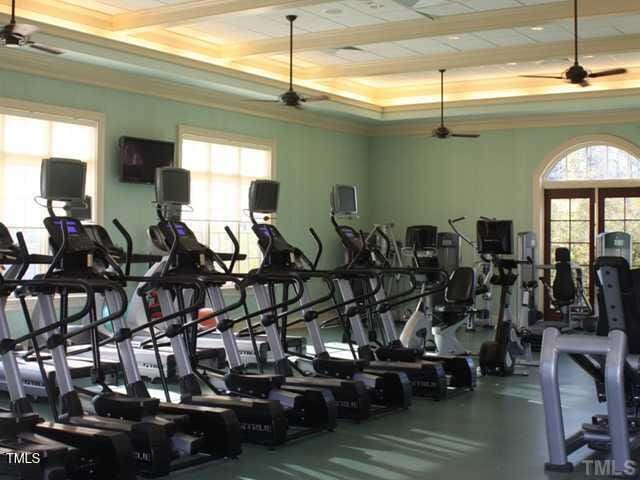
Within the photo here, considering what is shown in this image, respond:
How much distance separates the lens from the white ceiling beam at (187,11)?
28.0 ft

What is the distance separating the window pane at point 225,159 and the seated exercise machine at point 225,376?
5419 millimetres

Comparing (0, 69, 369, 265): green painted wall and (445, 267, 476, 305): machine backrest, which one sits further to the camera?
(0, 69, 369, 265): green painted wall

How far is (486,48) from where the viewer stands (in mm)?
11219

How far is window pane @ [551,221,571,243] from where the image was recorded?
14.1 meters

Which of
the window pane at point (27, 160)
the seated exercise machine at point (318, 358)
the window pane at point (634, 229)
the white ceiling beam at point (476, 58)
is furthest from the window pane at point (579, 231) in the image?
the window pane at point (27, 160)

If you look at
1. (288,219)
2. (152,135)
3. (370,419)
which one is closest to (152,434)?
(370,419)

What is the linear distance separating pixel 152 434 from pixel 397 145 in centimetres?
1105

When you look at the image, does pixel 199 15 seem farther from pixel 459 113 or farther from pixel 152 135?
pixel 459 113

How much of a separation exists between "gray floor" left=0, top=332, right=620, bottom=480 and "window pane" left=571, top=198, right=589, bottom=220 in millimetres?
6775

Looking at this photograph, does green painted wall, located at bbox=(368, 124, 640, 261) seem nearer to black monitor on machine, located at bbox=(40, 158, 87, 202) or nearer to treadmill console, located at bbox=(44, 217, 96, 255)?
black monitor on machine, located at bbox=(40, 158, 87, 202)

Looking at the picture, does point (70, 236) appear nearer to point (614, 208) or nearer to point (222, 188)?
point (222, 188)

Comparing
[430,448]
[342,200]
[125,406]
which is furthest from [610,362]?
[342,200]

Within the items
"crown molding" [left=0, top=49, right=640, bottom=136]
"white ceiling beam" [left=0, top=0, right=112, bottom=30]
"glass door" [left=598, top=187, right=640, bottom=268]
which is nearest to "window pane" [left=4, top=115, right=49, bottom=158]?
"crown molding" [left=0, top=49, right=640, bottom=136]

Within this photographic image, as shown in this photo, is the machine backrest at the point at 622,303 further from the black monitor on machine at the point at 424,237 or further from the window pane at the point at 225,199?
the window pane at the point at 225,199
